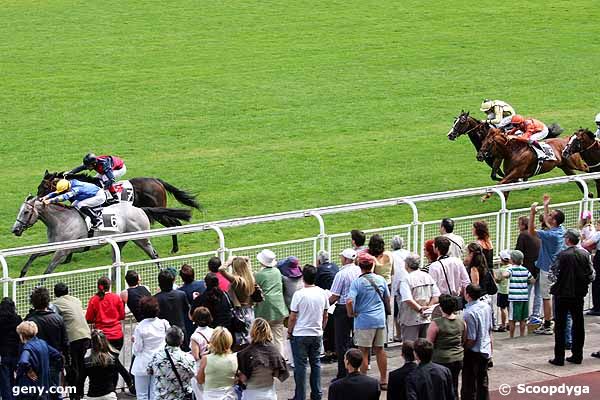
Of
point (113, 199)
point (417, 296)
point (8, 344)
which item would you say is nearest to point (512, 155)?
point (113, 199)

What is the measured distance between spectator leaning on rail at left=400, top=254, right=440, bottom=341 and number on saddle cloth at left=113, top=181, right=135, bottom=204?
651 centimetres

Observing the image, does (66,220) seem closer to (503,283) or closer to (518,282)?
(503,283)

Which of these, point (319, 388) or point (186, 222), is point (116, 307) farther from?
point (186, 222)

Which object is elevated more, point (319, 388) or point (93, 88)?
point (93, 88)

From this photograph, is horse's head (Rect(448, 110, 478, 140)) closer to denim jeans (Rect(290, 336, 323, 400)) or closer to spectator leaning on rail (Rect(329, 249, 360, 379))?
spectator leaning on rail (Rect(329, 249, 360, 379))

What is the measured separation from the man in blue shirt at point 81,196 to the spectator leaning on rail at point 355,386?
7.50m

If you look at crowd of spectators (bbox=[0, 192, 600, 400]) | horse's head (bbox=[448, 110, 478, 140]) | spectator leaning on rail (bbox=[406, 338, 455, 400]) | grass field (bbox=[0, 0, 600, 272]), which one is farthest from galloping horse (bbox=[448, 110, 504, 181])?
spectator leaning on rail (bbox=[406, 338, 455, 400])

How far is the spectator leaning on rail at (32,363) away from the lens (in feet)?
31.4

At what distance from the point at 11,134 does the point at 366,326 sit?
47.4ft

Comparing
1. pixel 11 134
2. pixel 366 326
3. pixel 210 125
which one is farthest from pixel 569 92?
pixel 366 326

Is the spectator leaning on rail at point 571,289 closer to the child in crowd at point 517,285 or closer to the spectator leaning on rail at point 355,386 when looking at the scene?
the child in crowd at point 517,285

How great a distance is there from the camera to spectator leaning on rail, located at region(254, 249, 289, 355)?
11234 millimetres

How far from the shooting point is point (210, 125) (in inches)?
974
